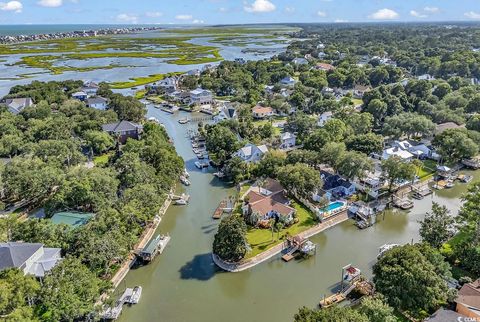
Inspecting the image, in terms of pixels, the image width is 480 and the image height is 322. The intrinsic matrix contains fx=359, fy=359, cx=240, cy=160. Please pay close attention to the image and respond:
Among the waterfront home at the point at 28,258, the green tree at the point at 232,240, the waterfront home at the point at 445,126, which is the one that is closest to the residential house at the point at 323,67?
the waterfront home at the point at 445,126

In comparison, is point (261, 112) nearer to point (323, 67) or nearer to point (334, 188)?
point (334, 188)

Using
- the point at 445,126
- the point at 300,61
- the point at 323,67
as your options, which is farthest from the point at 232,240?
the point at 300,61

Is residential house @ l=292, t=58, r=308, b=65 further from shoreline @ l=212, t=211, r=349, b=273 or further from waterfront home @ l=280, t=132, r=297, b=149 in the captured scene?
shoreline @ l=212, t=211, r=349, b=273

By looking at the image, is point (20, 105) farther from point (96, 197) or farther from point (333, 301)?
point (333, 301)

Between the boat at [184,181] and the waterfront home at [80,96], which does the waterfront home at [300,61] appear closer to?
the waterfront home at [80,96]

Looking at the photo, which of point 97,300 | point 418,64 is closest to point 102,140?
point 97,300

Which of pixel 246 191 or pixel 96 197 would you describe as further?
pixel 246 191
